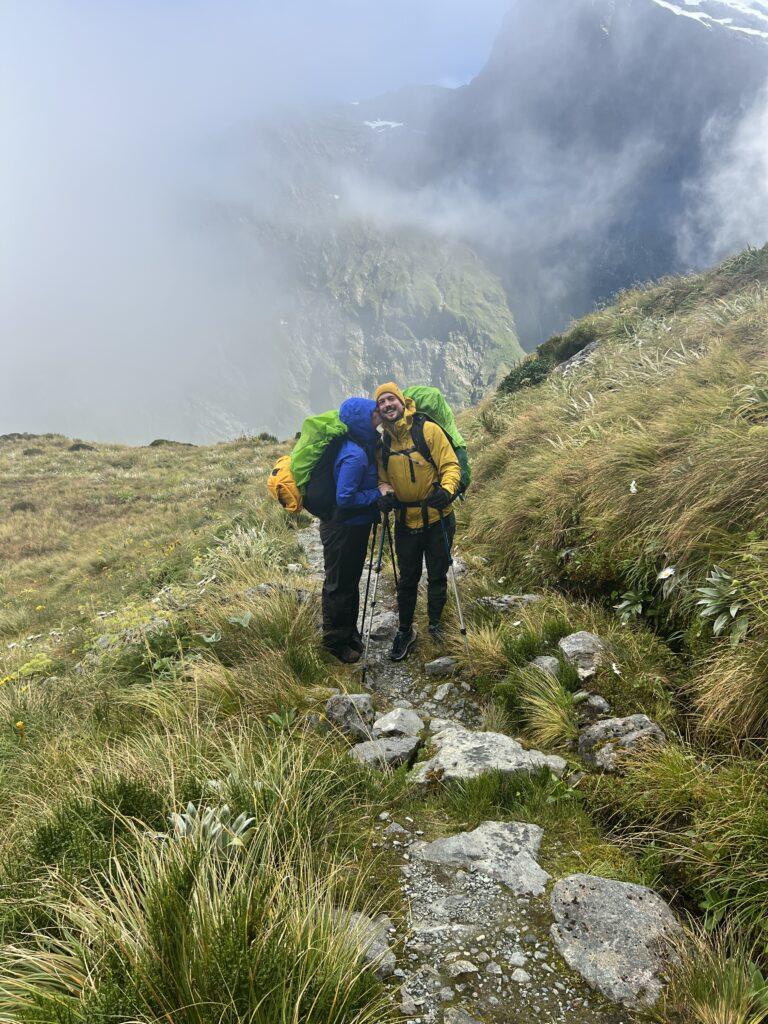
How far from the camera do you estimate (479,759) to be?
3332 millimetres

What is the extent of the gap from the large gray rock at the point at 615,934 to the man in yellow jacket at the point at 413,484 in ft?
10.9

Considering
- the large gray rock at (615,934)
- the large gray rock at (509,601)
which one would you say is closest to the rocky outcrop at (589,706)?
the large gray rock at (615,934)

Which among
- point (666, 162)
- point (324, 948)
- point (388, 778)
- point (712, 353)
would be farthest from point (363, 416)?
point (666, 162)

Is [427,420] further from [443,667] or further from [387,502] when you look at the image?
[443,667]

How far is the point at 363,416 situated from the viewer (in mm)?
5055

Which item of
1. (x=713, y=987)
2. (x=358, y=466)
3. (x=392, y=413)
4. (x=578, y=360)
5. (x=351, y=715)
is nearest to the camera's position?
(x=713, y=987)

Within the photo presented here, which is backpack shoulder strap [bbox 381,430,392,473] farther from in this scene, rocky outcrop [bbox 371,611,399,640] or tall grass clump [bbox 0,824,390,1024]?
tall grass clump [bbox 0,824,390,1024]

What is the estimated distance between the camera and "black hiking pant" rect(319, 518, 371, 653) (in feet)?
17.4

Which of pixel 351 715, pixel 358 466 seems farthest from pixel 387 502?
pixel 351 715

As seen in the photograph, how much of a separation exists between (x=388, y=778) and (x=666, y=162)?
248401 millimetres

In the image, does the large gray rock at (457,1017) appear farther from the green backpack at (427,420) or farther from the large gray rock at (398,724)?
the green backpack at (427,420)

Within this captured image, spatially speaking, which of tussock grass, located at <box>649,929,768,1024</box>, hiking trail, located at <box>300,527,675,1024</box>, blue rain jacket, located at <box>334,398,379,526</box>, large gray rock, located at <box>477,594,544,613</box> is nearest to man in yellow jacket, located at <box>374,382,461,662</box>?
blue rain jacket, located at <box>334,398,379,526</box>

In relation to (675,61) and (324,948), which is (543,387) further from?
(675,61)

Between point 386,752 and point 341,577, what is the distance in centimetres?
211
